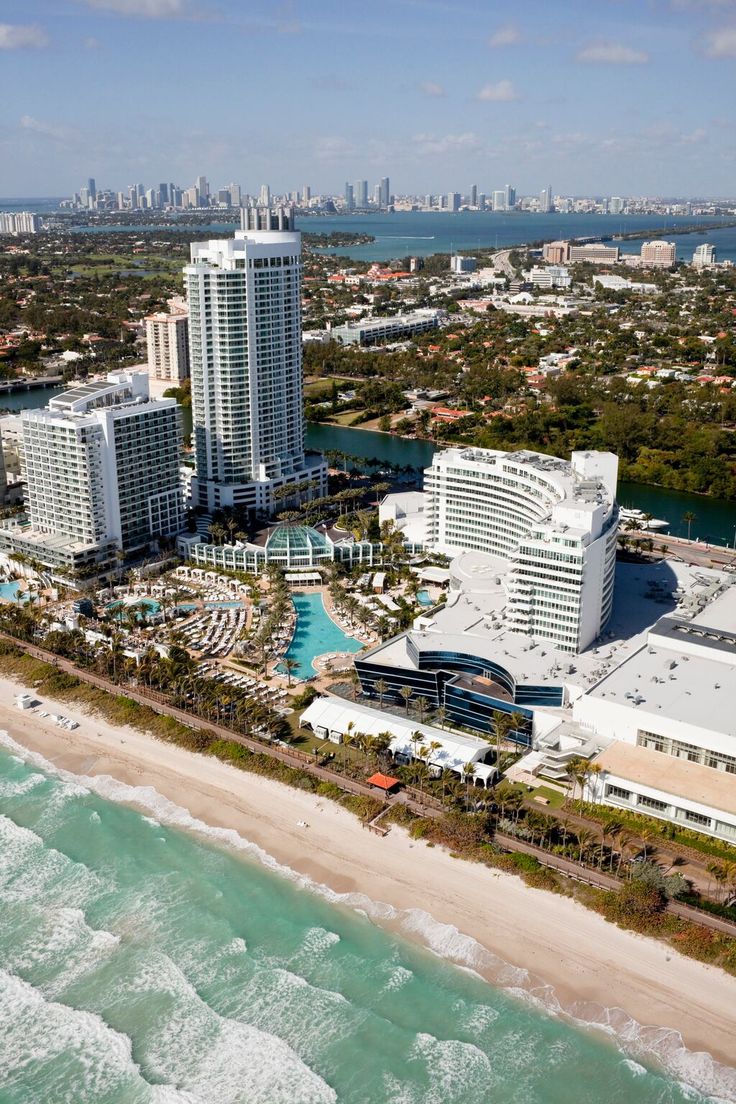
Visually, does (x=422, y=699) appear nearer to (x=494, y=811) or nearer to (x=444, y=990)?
(x=494, y=811)

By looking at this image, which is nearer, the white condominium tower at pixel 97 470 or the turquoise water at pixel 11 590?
the turquoise water at pixel 11 590

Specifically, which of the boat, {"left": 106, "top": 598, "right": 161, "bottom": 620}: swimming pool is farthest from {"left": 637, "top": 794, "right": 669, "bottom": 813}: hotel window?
the boat

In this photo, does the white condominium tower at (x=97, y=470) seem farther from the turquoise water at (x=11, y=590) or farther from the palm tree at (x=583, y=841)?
the palm tree at (x=583, y=841)

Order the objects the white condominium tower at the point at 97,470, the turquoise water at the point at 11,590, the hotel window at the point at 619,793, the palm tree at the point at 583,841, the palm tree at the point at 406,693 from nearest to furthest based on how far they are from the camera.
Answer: the palm tree at the point at 583,841 → the hotel window at the point at 619,793 → the palm tree at the point at 406,693 → the turquoise water at the point at 11,590 → the white condominium tower at the point at 97,470

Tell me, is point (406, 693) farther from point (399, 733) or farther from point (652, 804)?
point (652, 804)

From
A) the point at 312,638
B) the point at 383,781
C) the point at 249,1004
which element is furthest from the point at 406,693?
the point at 249,1004

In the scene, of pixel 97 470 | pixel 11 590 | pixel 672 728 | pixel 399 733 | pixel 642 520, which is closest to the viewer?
pixel 672 728

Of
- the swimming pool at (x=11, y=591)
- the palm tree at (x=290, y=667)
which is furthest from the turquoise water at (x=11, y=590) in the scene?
the palm tree at (x=290, y=667)
